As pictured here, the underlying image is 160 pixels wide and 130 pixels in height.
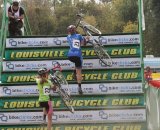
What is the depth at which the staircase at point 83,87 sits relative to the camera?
1358 centimetres

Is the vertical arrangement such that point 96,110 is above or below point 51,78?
below

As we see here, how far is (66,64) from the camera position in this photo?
14.6 metres

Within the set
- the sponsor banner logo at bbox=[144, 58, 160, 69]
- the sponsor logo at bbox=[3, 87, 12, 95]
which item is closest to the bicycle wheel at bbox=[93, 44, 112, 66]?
the sponsor logo at bbox=[3, 87, 12, 95]

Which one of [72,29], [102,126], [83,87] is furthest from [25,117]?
[72,29]

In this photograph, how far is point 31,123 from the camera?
13.8 metres

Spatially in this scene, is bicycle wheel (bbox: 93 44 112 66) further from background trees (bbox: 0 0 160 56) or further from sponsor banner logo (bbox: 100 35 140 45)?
background trees (bbox: 0 0 160 56)

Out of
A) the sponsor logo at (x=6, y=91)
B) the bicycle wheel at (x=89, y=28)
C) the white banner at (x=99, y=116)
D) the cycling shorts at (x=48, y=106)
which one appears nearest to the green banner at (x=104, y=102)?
the white banner at (x=99, y=116)

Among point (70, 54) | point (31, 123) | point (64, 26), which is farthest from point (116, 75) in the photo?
point (64, 26)

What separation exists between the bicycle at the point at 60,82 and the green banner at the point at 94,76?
780 mm

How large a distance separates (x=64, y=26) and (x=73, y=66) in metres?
49.0

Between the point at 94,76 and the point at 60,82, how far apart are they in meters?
1.31

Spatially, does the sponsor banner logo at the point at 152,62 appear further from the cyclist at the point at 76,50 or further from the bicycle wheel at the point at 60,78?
the bicycle wheel at the point at 60,78

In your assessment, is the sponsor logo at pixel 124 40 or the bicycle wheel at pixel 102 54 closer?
the bicycle wheel at pixel 102 54

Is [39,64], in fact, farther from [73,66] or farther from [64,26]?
[64,26]
